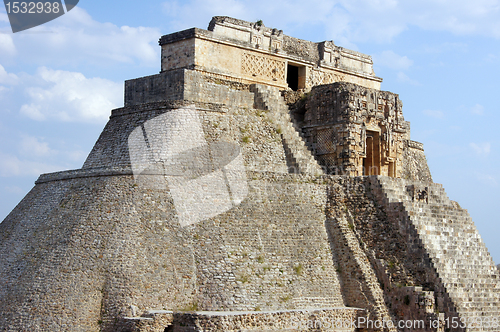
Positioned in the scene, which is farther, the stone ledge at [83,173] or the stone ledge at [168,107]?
the stone ledge at [168,107]

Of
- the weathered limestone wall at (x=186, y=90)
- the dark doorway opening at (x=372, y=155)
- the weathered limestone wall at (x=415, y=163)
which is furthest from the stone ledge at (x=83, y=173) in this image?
the weathered limestone wall at (x=415, y=163)

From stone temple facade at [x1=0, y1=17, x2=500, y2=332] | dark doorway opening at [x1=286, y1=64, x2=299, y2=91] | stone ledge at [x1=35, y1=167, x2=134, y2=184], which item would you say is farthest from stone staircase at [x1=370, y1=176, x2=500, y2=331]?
dark doorway opening at [x1=286, y1=64, x2=299, y2=91]

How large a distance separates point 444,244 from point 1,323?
14.4 meters

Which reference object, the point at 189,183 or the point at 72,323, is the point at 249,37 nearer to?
the point at 189,183

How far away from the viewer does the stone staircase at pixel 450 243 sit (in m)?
24.5

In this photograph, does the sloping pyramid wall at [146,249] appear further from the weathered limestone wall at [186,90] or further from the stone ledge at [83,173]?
the weathered limestone wall at [186,90]

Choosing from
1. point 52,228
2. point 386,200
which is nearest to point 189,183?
point 52,228

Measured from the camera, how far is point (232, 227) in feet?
77.6

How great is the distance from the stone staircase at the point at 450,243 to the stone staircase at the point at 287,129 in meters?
A: 2.59

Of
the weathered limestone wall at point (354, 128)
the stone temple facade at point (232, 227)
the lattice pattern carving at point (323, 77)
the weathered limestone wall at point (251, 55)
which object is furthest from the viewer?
the lattice pattern carving at point (323, 77)

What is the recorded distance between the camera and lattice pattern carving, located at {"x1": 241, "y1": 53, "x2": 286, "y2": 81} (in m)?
30.7

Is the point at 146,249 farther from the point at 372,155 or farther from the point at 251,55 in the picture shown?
the point at 372,155

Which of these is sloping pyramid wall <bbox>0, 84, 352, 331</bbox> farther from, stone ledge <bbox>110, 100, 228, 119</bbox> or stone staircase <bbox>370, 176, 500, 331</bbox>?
stone staircase <bbox>370, 176, 500, 331</bbox>

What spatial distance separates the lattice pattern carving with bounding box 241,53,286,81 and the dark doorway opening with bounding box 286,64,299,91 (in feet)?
7.41
